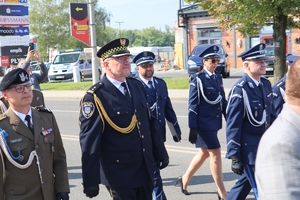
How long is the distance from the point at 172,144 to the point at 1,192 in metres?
6.06

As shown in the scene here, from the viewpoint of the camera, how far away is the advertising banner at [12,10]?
11.1 meters

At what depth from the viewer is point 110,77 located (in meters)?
4.37

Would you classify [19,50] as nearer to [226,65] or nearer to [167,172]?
[167,172]

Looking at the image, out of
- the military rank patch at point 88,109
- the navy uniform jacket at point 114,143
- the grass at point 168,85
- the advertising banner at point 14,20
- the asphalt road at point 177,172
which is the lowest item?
the asphalt road at point 177,172

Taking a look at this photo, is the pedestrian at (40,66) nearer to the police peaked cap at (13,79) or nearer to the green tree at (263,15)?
the police peaked cap at (13,79)

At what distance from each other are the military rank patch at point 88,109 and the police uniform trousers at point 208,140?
8.01 feet

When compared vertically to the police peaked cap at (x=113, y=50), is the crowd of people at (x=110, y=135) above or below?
below

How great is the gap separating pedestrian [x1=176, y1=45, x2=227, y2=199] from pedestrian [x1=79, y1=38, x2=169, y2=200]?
199 centimetres

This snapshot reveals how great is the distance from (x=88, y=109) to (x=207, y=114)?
2.53m

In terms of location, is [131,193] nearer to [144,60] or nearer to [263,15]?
[144,60]

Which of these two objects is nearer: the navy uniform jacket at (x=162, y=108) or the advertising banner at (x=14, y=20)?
the navy uniform jacket at (x=162, y=108)

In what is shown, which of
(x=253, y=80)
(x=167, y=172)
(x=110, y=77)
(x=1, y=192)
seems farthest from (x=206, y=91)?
(x=1, y=192)

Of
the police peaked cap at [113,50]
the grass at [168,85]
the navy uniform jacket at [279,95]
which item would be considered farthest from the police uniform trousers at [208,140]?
the grass at [168,85]

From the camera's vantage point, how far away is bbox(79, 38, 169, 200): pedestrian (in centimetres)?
416
